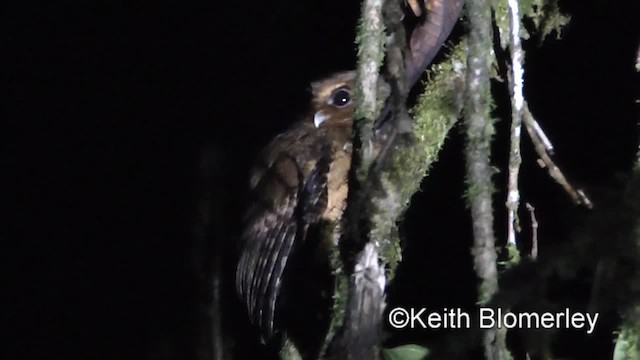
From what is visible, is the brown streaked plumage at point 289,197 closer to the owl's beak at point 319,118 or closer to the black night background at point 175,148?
the owl's beak at point 319,118

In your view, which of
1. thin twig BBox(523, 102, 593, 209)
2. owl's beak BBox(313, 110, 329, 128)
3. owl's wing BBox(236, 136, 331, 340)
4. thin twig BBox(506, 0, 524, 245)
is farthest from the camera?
owl's beak BBox(313, 110, 329, 128)

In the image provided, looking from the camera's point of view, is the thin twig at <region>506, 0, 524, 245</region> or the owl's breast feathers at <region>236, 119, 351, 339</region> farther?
the owl's breast feathers at <region>236, 119, 351, 339</region>

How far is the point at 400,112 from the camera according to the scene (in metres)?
2.32

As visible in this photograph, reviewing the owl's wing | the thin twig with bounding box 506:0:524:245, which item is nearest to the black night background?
the owl's wing

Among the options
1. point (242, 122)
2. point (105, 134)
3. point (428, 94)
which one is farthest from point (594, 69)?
point (105, 134)

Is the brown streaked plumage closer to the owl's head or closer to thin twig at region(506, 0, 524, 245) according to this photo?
the owl's head

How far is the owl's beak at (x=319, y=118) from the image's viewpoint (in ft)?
11.4

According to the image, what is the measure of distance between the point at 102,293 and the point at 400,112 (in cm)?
194

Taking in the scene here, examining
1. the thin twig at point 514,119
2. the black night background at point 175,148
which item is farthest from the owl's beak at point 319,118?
the thin twig at point 514,119

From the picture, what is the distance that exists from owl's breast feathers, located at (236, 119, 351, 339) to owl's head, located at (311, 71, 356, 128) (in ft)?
0.21

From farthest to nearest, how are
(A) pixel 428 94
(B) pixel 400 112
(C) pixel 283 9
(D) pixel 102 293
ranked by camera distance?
(D) pixel 102 293 → (C) pixel 283 9 → (A) pixel 428 94 → (B) pixel 400 112

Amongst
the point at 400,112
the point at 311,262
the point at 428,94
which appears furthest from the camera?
the point at 311,262

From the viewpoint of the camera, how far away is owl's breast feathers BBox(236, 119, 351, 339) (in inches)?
122

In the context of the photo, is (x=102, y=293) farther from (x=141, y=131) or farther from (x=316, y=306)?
(x=316, y=306)
